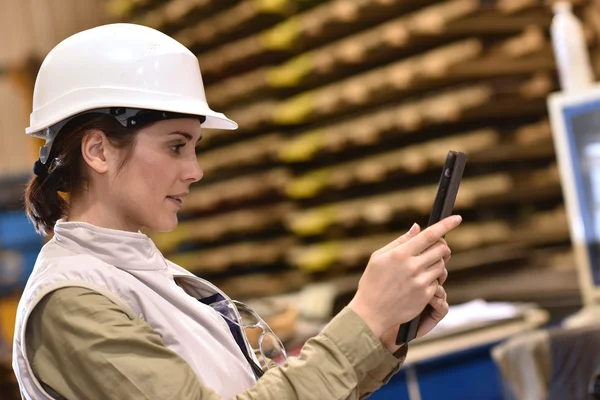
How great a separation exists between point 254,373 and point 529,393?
1472 millimetres

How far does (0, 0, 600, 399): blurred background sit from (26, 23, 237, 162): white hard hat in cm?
189

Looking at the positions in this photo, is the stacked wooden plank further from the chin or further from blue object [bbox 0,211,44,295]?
the chin

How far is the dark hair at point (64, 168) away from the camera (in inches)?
49.8

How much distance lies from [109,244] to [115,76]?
9.9 inches

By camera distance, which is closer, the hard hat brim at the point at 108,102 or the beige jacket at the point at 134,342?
the beige jacket at the point at 134,342

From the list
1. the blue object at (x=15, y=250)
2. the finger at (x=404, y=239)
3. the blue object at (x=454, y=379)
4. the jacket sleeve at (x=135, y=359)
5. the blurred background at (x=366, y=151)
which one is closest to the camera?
the jacket sleeve at (x=135, y=359)

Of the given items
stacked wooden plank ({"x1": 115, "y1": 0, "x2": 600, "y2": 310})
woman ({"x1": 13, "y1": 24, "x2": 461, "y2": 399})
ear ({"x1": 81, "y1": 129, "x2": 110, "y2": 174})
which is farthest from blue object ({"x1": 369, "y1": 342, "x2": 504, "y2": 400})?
ear ({"x1": 81, "y1": 129, "x2": 110, "y2": 174})

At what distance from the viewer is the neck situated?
131 centimetres

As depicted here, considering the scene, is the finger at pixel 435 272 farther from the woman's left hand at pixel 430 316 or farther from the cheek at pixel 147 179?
the cheek at pixel 147 179

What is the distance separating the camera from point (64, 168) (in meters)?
1.33

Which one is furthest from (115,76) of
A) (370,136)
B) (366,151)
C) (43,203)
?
(366,151)

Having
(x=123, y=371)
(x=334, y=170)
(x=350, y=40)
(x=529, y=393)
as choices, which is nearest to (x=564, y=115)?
(x=529, y=393)

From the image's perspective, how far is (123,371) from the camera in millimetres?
1106

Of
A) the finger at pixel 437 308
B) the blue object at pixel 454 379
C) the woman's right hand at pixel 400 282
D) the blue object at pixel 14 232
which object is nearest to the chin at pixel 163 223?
the woman's right hand at pixel 400 282
